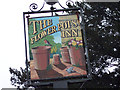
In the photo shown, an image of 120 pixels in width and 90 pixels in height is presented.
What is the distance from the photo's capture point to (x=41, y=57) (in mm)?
11516

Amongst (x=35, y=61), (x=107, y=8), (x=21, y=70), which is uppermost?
(x=107, y=8)

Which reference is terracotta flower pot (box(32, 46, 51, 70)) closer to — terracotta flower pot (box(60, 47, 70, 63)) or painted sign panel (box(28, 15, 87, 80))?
painted sign panel (box(28, 15, 87, 80))

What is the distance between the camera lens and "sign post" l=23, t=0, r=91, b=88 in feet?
36.9

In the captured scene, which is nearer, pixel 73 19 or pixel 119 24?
pixel 73 19

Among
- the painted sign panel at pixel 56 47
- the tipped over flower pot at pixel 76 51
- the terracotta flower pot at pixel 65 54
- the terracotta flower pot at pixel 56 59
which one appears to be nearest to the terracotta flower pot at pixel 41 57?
the painted sign panel at pixel 56 47

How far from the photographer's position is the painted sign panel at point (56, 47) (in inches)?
446

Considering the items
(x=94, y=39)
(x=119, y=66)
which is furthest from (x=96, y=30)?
(x=119, y=66)

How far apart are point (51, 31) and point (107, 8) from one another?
12.6 meters

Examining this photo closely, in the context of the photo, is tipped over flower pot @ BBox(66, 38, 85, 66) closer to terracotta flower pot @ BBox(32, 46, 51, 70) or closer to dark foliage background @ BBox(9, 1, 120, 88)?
terracotta flower pot @ BBox(32, 46, 51, 70)

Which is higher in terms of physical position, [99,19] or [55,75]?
[99,19]

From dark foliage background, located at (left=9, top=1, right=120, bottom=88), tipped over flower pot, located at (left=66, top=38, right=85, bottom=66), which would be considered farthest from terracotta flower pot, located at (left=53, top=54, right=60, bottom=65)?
dark foliage background, located at (left=9, top=1, right=120, bottom=88)

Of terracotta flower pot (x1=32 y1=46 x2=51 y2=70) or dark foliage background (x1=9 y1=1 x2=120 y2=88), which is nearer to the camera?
terracotta flower pot (x1=32 y1=46 x2=51 y2=70)

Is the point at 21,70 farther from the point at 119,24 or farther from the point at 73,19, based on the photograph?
the point at 73,19

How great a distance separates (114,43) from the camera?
72.1ft
